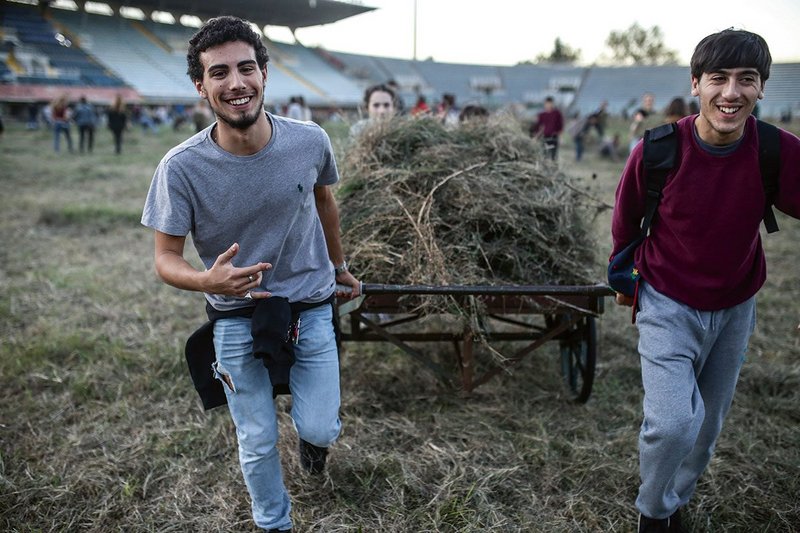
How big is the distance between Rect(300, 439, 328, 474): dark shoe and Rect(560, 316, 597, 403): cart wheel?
149 cm

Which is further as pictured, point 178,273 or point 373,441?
point 373,441

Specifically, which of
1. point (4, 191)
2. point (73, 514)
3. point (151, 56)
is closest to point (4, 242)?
point (4, 191)

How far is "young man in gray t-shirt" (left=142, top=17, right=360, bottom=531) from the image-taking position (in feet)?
6.14

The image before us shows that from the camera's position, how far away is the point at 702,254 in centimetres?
185

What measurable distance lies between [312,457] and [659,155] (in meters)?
1.84

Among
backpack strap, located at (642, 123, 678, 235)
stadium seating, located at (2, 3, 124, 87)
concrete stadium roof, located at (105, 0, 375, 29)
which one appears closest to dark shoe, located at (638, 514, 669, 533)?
backpack strap, located at (642, 123, 678, 235)

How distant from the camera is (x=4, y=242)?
20.9 feet

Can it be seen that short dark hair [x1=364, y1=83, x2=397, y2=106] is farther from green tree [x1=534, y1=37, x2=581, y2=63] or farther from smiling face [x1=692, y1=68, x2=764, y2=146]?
green tree [x1=534, y1=37, x2=581, y2=63]

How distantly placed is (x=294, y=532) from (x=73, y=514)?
0.94m

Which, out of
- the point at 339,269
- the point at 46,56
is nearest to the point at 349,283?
the point at 339,269

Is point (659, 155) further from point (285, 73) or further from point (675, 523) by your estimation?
point (285, 73)

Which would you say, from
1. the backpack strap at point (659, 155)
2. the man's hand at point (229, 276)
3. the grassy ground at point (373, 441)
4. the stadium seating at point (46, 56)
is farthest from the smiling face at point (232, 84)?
the stadium seating at point (46, 56)

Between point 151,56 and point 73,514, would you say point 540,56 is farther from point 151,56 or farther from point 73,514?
point 73,514

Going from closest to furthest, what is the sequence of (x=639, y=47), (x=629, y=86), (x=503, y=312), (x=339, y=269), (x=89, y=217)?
(x=339, y=269)
(x=503, y=312)
(x=89, y=217)
(x=629, y=86)
(x=639, y=47)
